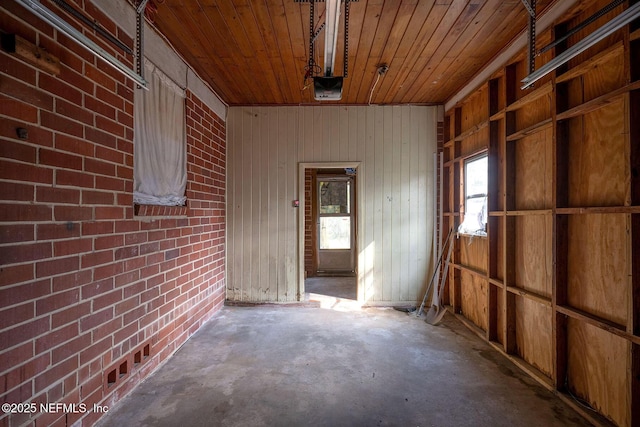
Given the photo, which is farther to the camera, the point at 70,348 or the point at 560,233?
the point at 560,233

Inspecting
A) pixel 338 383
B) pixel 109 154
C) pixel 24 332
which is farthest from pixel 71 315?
pixel 338 383

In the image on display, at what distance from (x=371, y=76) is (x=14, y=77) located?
3.28 meters

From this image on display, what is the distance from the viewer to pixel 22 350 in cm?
154

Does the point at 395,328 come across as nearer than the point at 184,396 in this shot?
No

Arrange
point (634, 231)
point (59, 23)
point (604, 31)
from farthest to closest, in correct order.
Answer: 1. point (634, 231)
2. point (604, 31)
3. point (59, 23)

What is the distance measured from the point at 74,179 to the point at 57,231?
332 millimetres

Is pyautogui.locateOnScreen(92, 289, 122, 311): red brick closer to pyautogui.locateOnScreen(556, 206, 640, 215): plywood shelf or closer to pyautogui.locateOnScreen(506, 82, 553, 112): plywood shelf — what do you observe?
pyautogui.locateOnScreen(556, 206, 640, 215): plywood shelf

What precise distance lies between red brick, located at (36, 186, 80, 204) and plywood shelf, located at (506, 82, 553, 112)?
11.5 ft

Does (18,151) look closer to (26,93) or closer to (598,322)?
(26,93)

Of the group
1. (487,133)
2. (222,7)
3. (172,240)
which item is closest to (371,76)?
(487,133)

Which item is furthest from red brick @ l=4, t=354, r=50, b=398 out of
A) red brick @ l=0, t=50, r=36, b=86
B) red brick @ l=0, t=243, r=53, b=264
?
red brick @ l=0, t=50, r=36, b=86

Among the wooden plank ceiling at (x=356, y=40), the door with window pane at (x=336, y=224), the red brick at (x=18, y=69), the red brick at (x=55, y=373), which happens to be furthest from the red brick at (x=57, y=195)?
the door with window pane at (x=336, y=224)

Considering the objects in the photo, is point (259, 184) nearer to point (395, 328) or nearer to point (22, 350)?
point (395, 328)

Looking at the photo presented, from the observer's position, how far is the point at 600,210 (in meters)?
2.00
